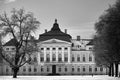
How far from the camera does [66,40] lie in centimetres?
8219

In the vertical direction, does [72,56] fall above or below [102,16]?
below

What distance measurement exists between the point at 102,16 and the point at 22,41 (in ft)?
51.4

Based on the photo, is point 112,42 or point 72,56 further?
point 72,56

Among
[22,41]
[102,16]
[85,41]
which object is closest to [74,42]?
[85,41]

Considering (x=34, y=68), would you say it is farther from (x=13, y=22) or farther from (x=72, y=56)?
(x=13, y=22)

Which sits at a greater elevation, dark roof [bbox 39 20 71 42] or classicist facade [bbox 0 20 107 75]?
dark roof [bbox 39 20 71 42]

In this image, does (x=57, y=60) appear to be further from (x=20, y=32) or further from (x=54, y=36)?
(x=20, y=32)

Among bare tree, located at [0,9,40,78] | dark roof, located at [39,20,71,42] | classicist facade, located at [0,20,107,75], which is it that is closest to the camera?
bare tree, located at [0,9,40,78]

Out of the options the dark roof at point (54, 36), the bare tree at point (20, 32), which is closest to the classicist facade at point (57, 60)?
the dark roof at point (54, 36)

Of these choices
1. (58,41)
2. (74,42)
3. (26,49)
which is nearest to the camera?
(26,49)

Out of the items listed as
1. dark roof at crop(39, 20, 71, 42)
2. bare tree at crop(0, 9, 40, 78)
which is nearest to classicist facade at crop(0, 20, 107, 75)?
dark roof at crop(39, 20, 71, 42)

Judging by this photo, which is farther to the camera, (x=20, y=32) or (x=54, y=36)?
(x=54, y=36)

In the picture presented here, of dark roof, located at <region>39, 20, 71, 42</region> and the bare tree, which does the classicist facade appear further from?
the bare tree

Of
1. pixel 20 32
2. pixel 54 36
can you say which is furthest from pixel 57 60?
pixel 20 32
